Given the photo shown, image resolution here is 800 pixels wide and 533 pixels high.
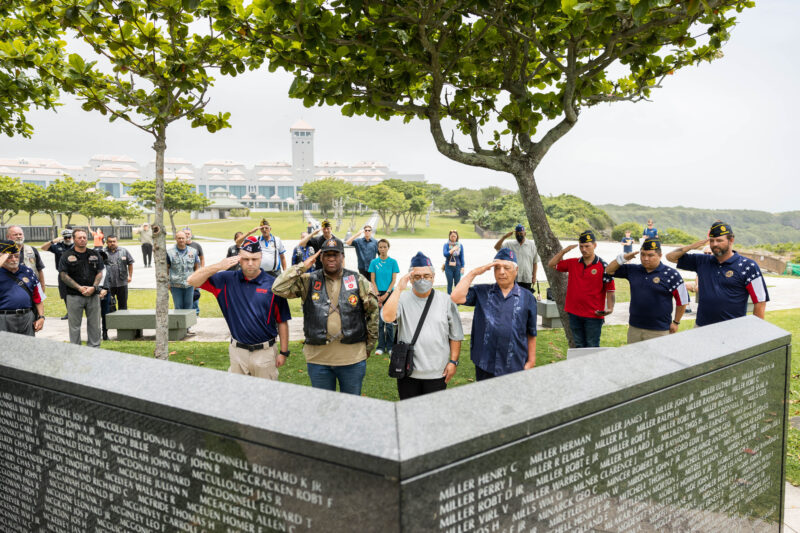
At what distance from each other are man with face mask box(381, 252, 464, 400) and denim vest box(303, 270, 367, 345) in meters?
0.30

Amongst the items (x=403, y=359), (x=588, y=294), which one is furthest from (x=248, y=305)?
(x=588, y=294)

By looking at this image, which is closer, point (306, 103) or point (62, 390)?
point (62, 390)

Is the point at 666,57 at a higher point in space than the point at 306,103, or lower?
higher

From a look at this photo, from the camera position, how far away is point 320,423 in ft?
5.50

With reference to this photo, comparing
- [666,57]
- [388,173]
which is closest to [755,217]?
[388,173]

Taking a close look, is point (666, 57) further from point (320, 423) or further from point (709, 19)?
point (320, 423)

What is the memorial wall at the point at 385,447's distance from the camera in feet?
5.34

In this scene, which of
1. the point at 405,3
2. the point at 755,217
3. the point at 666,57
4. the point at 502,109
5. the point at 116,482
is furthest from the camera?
the point at 755,217

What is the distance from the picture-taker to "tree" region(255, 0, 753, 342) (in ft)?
17.2

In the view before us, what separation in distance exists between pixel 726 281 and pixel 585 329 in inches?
61.4

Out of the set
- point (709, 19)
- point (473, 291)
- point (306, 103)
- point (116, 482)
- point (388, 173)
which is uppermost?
point (388, 173)

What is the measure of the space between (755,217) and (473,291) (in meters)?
192

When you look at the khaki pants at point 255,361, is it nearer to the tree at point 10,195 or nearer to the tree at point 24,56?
the tree at point 24,56

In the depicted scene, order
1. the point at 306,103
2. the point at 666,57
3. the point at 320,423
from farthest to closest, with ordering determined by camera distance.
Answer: the point at 666,57 < the point at 306,103 < the point at 320,423
